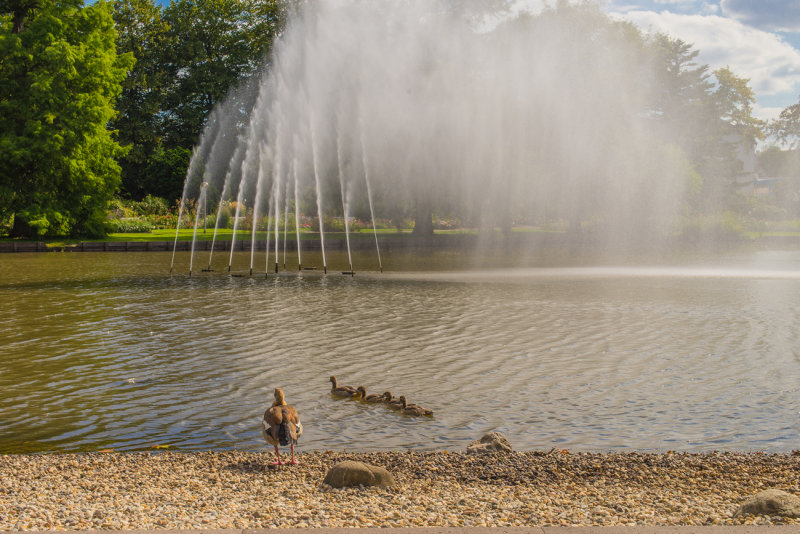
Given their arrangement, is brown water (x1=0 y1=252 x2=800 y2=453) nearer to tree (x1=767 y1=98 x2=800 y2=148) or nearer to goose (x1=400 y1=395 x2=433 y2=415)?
goose (x1=400 y1=395 x2=433 y2=415)

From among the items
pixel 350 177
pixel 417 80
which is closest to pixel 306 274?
pixel 417 80

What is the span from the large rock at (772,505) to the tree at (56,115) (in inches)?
1801

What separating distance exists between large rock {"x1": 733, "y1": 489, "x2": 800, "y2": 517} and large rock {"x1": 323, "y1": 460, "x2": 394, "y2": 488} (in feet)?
10.1

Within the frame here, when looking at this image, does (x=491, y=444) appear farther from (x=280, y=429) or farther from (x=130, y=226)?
(x=130, y=226)

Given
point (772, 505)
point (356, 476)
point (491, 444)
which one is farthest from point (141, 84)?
point (772, 505)

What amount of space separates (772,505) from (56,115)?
47441 mm

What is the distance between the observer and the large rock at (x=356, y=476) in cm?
702

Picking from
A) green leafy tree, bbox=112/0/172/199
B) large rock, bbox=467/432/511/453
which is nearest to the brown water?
large rock, bbox=467/432/511/453

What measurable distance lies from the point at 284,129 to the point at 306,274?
555 inches

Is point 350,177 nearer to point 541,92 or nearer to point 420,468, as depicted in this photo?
point 541,92

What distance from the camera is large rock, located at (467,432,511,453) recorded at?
324 inches

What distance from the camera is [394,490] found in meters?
6.93

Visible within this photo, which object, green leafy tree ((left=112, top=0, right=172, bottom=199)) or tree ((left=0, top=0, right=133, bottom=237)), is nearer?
tree ((left=0, top=0, right=133, bottom=237))

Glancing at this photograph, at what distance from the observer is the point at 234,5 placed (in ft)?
265
